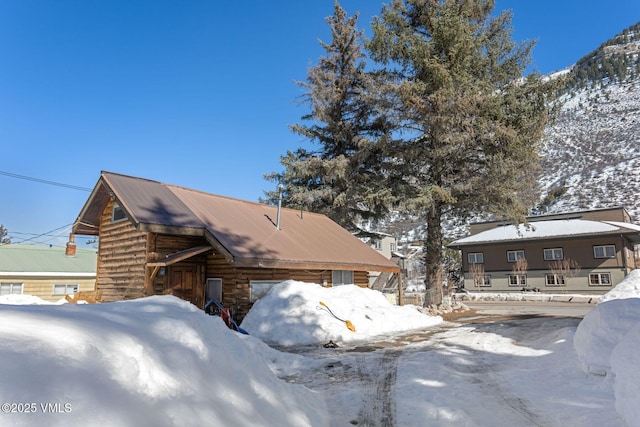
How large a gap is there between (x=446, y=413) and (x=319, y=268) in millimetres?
12095

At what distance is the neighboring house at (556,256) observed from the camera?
35500 mm

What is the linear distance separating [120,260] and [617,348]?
53.5 feet

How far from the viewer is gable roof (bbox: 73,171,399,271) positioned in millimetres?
14820

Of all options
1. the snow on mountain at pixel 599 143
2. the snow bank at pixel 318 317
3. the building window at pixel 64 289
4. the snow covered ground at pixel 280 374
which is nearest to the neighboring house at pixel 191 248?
the snow bank at pixel 318 317

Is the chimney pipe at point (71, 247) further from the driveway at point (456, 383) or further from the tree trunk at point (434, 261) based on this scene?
the tree trunk at point (434, 261)

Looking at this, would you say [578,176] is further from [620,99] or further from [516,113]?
[516,113]

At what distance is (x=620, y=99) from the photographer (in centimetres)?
9975

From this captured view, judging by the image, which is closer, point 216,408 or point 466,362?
point 216,408

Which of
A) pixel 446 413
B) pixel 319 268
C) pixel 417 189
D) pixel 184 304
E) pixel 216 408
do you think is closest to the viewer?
pixel 216 408

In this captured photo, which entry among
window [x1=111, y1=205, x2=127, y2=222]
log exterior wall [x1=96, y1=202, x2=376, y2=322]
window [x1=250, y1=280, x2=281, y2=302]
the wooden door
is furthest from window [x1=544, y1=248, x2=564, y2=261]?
window [x1=111, y1=205, x2=127, y2=222]

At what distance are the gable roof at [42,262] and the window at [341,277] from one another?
735 inches

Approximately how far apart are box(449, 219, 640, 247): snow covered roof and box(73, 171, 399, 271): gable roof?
1979 cm

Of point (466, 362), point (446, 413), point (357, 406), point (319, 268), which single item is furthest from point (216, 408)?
point (319, 268)

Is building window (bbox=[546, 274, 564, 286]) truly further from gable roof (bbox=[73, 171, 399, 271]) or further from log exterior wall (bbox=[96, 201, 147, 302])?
log exterior wall (bbox=[96, 201, 147, 302])
